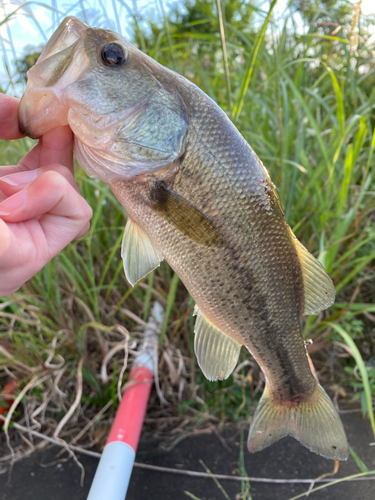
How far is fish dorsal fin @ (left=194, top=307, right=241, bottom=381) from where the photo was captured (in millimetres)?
917

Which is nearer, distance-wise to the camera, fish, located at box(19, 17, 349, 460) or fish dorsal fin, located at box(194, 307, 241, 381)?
fish, located at box(19, 17, 349, 460)

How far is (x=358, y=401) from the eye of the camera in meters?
1.63

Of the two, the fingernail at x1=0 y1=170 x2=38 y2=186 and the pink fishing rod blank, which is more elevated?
the fingernail at x1=0 y1=170 x2=38 y2=186

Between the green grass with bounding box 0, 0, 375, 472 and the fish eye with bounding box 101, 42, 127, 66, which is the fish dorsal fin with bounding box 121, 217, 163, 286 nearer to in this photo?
the fish eye with bounding box 101, 42, 127, 66

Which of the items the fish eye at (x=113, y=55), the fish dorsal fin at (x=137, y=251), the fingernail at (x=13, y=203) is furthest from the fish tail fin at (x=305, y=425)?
the fish eye at (x=113, y=55)

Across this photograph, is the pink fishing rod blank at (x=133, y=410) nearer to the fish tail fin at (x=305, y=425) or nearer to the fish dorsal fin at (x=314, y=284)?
the fish tail fin at (x=305, y=425)

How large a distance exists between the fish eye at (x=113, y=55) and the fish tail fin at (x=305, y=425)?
2.98 ft

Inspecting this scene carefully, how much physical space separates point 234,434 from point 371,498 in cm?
52

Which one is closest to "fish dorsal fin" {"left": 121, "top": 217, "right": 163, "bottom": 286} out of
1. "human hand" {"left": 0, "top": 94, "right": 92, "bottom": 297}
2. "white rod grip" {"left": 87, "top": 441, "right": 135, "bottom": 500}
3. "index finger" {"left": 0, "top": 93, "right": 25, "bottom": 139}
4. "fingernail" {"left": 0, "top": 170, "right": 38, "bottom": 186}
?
"human hand" {"left": 0, "top": 94, "right": 92, "bottom": 297}

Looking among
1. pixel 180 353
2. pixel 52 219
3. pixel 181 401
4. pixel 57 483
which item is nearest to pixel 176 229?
pixel 52 219

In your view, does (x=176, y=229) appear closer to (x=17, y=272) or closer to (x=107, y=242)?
(x=17, y=272)

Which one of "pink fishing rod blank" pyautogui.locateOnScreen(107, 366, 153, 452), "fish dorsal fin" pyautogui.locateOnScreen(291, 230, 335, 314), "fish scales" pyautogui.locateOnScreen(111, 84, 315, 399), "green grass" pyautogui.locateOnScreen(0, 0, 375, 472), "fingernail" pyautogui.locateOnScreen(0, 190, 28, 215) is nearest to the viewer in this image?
"fingernail" pyautogui.locateOnScreen(0, 190, 28, 215)

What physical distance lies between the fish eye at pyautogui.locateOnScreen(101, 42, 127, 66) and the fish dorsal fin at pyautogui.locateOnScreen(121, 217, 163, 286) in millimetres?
337

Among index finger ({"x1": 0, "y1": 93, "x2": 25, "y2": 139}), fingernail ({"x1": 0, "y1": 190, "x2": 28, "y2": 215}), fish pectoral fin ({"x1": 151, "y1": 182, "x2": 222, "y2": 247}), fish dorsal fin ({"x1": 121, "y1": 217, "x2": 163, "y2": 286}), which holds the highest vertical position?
index finger ({"x1": 0, "y1": 93, "x2": 25, "y2": 139})
